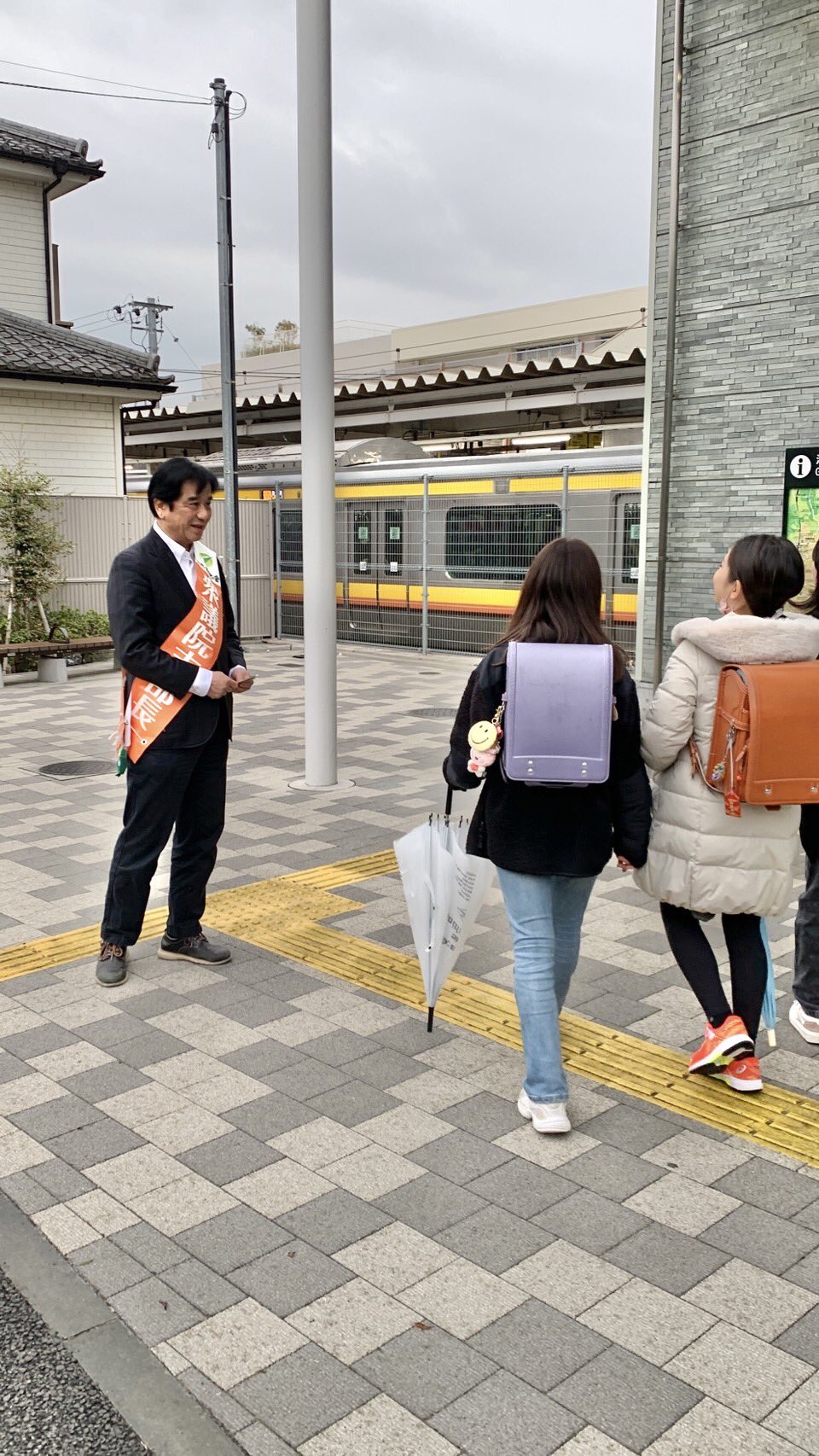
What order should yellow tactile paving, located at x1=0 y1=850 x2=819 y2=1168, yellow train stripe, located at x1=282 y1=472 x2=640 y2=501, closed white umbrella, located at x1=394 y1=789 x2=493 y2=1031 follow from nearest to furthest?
yellow tactile paving, located at x1=0 y1=850 x2=819 y2=1168 → closed white umbrella, located at x1=394 y1=789 x2=493 y2=1031 → yellow train stripe, located at x1=282 y1=472 x2=640 y2=501

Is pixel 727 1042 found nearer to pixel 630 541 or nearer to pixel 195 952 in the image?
pixel 195 952

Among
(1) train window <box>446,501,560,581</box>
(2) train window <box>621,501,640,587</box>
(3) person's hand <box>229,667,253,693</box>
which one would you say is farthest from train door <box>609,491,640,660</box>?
(3) person's hand <box>229,667,253,693</box>

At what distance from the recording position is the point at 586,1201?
3148 millimetres

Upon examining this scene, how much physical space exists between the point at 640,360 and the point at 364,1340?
1493cm

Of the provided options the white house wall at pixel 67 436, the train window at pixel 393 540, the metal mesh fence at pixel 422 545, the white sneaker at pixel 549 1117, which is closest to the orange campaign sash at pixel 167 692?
the white sneaker at pixel 549 1117

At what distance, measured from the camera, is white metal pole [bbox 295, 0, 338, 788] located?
7.40 m

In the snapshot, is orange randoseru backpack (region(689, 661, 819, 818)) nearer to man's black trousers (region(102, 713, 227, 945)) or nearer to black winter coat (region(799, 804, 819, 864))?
black winter coat (region(799, 804, 819, 864))

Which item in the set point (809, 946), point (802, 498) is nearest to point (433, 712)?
point (802, 498)

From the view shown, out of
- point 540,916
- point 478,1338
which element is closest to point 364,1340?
point 478,1338

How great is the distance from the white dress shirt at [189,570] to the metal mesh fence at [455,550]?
8.78 meters

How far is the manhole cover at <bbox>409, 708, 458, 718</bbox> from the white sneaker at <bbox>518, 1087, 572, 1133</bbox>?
26.0 feet

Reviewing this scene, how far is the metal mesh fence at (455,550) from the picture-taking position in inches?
562

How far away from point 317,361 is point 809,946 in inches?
196

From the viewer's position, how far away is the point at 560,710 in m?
3.16
